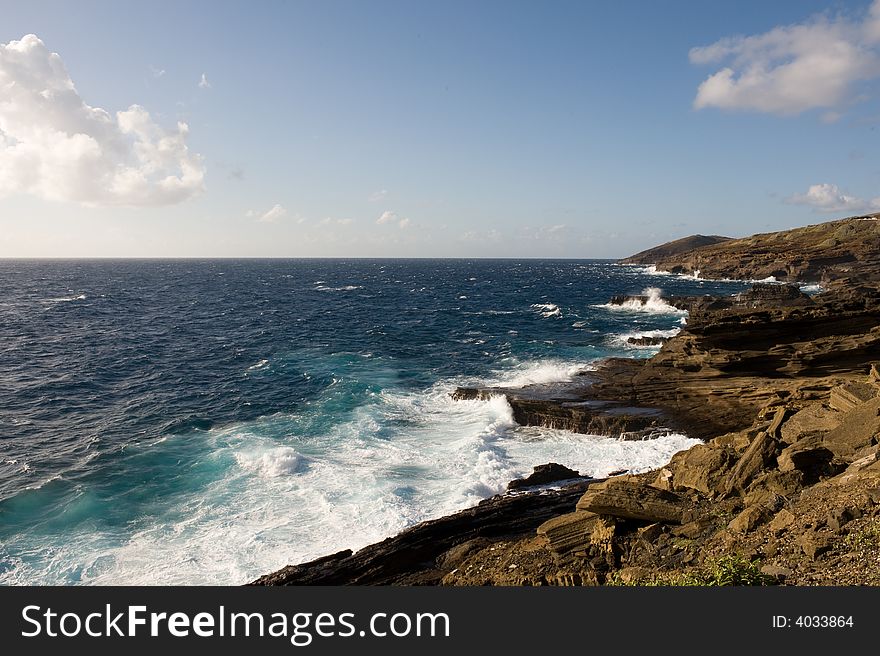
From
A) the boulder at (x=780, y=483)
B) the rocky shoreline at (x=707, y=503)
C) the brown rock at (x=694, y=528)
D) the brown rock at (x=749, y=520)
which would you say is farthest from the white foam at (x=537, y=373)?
the brown rock at (x=749, y=520)

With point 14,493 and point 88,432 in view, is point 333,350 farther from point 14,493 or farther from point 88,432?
point 14,493

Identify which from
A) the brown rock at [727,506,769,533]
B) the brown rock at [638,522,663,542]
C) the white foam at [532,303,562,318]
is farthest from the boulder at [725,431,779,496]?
the white foam at [532,303,562,318]

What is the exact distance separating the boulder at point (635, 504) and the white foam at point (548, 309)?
6338cm

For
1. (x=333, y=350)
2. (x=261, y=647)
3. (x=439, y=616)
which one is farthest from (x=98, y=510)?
(x=333, y=350)

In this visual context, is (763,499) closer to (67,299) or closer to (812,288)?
(812,288)

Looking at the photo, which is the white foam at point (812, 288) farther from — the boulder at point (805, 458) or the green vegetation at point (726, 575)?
the green vegetation at point (726, 575)

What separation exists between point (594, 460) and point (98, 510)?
79.4 ft

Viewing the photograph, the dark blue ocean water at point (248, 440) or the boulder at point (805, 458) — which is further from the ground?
the boulder at point (805, 458)

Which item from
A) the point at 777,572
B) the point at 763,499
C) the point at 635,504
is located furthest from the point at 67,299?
the point at 777,572

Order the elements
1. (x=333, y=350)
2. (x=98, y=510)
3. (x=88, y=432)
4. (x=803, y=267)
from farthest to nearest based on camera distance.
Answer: (x=803, y=267)
(x=333, y=350)
(x=88, y=432)
(x=98, y=510)

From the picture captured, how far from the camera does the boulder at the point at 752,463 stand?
15844 mm

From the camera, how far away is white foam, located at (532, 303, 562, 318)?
7950 centimetres

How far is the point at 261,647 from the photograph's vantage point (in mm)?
7859

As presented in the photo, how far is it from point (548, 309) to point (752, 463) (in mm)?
71204
